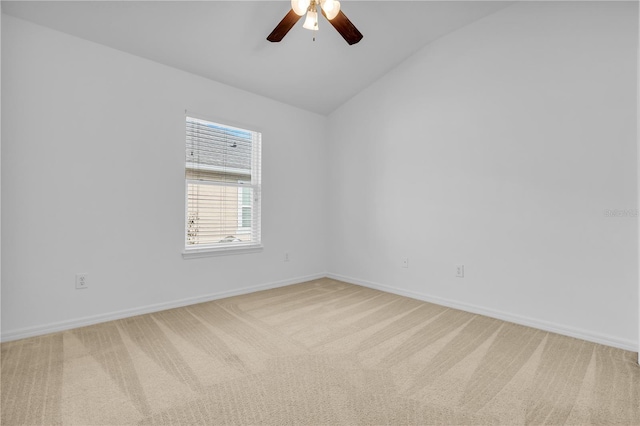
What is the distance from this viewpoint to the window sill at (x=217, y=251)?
329 cm

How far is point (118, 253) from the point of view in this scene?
2.84 m

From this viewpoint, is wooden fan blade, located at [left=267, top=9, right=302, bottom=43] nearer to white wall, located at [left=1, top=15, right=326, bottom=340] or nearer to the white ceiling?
the white ceiling

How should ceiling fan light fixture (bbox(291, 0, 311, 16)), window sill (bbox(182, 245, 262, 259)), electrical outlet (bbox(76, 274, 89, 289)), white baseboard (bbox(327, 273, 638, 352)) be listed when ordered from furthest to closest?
1. window sill (bbox(182, 245, 262, 259))
2. electrical outlet (bbox(76, 274, 89, 289))
3. white baseboard (bbox(327, 273, 638, 352))
4. ceiling fan light fixture (bbox(291, 0, 311, 16))

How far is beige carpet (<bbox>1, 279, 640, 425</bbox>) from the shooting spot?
5.13ft

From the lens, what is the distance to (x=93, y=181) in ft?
8.87

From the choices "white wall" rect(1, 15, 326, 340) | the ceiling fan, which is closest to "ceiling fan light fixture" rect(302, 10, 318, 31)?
the ceiling fan

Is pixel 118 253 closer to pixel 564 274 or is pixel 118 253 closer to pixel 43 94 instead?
pixel 43 94

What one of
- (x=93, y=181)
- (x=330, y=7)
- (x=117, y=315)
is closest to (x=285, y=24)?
(x=330, y=7)

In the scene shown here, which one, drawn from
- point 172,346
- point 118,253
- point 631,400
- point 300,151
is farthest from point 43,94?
point 631,400

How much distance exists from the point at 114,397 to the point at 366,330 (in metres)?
1.81

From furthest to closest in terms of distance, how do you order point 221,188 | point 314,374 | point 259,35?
1. point 221,188
2. point 259,35
3. point 314,374

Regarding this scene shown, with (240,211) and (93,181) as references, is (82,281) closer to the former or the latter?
(93,181)

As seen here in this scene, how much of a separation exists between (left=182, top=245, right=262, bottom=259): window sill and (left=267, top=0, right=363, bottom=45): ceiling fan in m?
2.22

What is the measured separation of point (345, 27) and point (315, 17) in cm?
24
